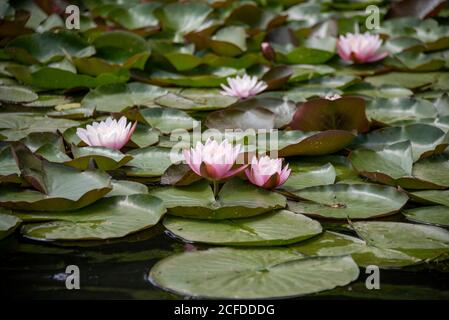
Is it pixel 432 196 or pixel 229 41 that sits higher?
pixel 229 41

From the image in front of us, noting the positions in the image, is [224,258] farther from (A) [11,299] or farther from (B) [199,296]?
(A) [11,299]

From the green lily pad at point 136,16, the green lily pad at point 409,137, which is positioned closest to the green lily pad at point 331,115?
the green lily pad at point 409,137

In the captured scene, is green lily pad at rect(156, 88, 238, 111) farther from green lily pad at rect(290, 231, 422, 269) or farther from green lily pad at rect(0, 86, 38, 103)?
green lily pad at rect(290, 231, 422, 269)

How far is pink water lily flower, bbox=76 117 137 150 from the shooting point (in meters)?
2.14

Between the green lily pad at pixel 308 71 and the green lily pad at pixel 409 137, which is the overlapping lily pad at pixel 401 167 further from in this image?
the green lily pad at pixel 308 71

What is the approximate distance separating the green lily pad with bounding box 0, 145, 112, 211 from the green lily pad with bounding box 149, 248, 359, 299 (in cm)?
39

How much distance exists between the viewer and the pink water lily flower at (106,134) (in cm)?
214

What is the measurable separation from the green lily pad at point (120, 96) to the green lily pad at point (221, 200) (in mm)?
817

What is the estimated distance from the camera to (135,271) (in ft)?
5.09

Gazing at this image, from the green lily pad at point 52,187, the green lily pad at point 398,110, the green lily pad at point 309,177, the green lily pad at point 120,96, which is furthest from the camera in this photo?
the green lily pad at point 120,96

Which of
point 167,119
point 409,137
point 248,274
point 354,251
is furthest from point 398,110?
point 248,274

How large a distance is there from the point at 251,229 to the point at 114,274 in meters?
0.39

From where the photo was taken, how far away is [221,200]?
190cm

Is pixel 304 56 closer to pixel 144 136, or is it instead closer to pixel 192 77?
pixel 192 77
